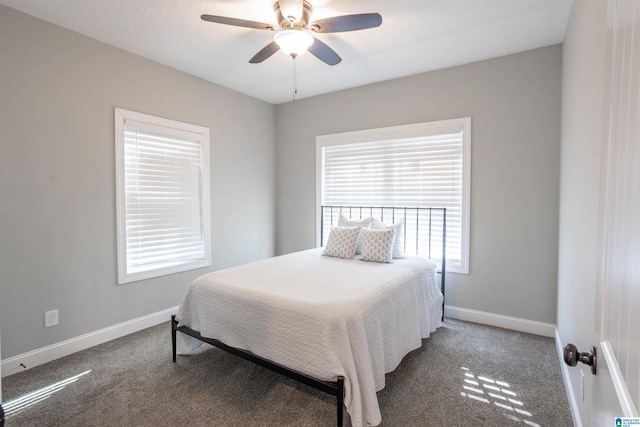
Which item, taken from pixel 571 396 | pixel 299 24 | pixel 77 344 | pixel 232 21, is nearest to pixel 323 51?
pixel 299 24

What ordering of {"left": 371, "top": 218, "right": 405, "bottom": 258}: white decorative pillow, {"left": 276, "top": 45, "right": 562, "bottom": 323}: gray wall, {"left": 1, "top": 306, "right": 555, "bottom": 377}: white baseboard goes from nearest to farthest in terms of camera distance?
{"left": 1, "top": 306, "right": 555, "bottom": 377}: white baseboard, {"left": 276, "top": 45, "right": 562, "bottom": 323}: gray wall, {"left": 371, "top": 218, "right": 405, "bottom": 258}: white decorative pillow

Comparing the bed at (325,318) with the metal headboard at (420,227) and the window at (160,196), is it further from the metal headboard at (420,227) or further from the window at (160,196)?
the window at (160,196)

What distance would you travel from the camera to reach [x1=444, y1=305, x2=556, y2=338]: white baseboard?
302cm

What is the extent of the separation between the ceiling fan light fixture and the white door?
173 centimetres

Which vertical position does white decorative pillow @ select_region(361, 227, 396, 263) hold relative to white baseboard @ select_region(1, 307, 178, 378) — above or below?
above

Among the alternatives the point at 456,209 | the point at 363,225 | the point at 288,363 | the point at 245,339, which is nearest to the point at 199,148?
the point at 363,225

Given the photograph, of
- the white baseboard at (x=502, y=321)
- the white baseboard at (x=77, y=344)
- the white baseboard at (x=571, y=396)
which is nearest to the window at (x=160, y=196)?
the white baseboard at (x=77, y=344)

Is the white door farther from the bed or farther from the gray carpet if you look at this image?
the gray carpet

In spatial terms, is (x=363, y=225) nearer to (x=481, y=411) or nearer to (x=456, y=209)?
(x=456, y=209)

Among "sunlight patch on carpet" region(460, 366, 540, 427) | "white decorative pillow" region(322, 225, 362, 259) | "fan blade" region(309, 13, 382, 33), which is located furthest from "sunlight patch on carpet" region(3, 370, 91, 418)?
"fan blade" region(309, 13, 382, 33)

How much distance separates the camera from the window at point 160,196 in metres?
3.08

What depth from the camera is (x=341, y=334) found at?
5.78ft

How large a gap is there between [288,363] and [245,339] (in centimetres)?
39

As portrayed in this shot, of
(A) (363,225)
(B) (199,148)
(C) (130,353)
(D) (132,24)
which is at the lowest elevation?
(C) (130,353)
